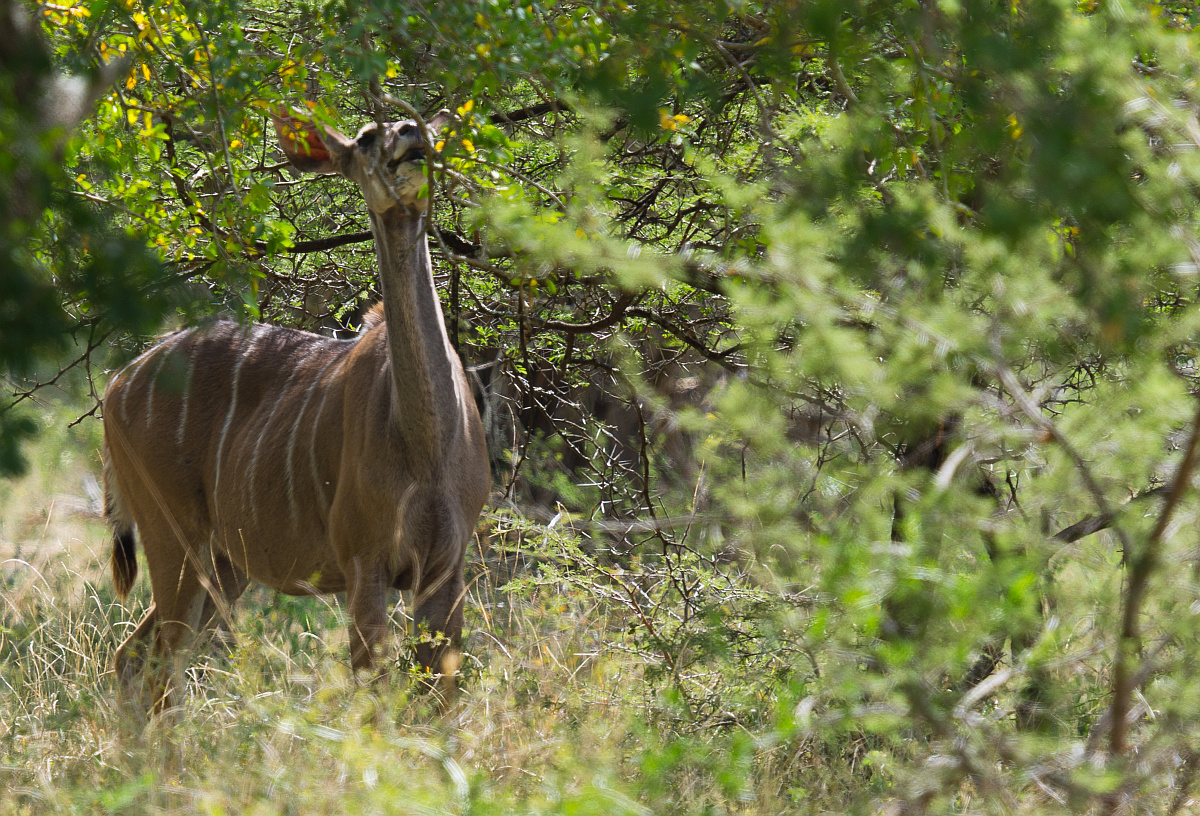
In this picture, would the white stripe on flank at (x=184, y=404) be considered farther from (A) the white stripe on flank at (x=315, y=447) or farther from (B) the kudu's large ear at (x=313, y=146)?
(B) the kudu's large ear at (x=313, y=146)

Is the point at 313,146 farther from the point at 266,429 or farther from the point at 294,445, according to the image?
the point at 266,429

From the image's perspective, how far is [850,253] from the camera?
1.78 meters

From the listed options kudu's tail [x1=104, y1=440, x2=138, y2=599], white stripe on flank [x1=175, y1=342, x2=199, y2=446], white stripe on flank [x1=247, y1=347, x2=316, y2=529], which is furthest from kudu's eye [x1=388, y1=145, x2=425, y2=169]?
kudu's tail [x1=104, y1=440, x2=138, y2=599]

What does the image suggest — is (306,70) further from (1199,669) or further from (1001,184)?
(1199,669)

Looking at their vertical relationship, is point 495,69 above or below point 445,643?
above

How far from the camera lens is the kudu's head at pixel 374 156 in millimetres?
3449

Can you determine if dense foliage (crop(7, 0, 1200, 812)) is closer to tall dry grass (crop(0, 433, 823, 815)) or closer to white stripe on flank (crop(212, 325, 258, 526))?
tall dry grass (crop(0, 433, 823, 815))

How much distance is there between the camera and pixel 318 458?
4.31m

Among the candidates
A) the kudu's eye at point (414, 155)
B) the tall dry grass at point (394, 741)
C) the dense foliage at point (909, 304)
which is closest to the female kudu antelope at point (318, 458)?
the kudu's eye at point (414, 155)

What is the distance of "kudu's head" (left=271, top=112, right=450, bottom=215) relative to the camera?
3449 mm

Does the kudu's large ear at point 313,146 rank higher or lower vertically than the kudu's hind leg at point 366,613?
higher

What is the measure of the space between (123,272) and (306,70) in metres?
1.41

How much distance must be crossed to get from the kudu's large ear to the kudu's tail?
2.22 metres

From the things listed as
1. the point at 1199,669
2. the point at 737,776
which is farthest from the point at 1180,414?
the point at 737,776
